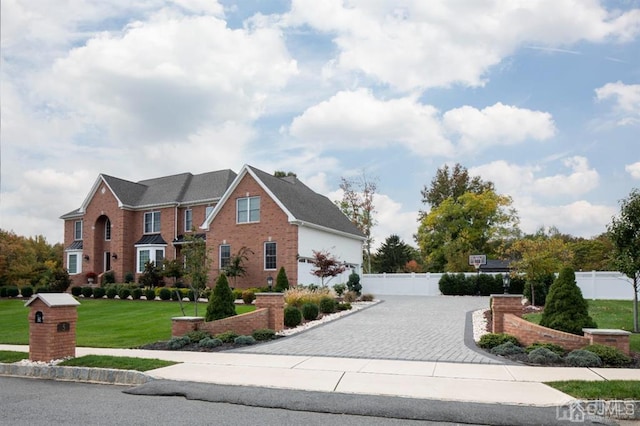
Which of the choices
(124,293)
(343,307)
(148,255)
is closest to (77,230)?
(148,255)

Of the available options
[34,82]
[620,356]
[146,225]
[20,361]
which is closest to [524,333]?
[620,356]

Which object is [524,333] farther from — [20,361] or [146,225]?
[146,225]

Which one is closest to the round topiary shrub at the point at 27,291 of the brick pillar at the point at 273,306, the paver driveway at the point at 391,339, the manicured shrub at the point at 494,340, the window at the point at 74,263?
the window at the point at 74,263

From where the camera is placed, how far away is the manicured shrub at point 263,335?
13.9 metres

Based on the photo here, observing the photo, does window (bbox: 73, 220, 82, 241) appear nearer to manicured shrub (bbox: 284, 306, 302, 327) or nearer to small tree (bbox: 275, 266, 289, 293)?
small tree (bbox: 275, 266, 289, 293)

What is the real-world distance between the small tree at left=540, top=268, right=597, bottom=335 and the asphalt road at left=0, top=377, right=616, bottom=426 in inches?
209

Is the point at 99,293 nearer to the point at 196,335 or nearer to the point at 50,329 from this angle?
the point at 196,335

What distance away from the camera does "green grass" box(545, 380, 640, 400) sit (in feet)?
23.4

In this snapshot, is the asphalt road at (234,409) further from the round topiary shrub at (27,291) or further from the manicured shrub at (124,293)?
the round topiary shrub at (27,291)

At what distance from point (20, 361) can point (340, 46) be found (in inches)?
547

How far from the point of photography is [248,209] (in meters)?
30.4

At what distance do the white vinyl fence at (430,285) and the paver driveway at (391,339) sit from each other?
41.5ft

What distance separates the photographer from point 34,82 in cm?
1845

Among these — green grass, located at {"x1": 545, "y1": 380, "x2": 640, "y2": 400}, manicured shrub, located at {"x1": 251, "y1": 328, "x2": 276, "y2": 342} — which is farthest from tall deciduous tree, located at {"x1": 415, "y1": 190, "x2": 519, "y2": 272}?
green grass, located at {"x1": 545, "y1": 380, "x2": 640, "y2": 400}
